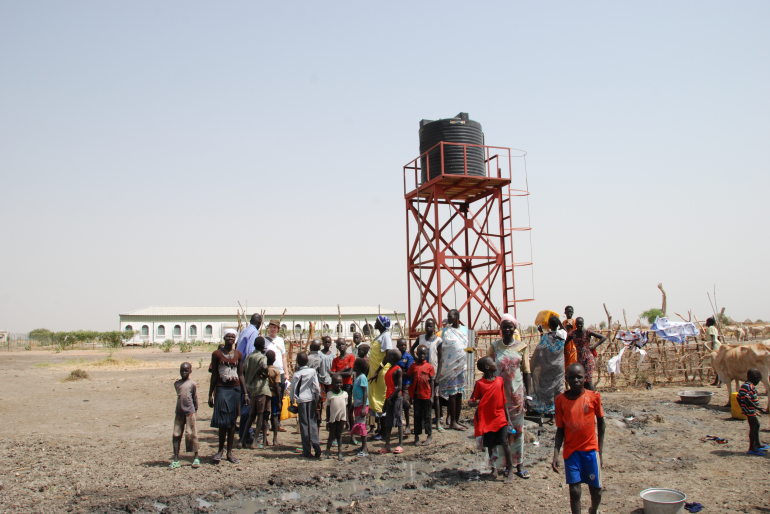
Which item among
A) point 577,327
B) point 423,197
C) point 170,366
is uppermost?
point 423,197

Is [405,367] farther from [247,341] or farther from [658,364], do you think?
[658,364]

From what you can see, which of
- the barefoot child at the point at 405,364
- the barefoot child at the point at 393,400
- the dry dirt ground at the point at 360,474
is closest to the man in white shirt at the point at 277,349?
the dry dirt ground at the point at 360,474

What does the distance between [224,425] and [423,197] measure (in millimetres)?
10446

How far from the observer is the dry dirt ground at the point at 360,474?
19.8 feet

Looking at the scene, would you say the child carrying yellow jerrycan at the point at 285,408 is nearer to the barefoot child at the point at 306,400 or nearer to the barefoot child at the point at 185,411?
the barefoot child at the point at 306,400

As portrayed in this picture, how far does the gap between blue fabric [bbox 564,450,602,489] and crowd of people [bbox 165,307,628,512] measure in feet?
2.93

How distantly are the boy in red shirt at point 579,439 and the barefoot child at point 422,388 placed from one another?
3.53 m

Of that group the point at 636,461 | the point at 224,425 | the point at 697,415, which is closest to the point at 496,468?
the point at 636,461

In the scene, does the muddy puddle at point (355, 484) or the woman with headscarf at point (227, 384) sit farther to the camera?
the woman with headscarf at point (227, 384)

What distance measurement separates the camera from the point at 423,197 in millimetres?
16484

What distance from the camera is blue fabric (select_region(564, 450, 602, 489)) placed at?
4824 millimetres

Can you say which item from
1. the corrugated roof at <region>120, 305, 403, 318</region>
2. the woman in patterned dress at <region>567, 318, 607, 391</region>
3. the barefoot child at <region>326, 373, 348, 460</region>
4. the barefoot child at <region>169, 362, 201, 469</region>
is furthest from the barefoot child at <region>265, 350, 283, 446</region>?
the corrugated roof at <region>120, 305, 403, 318</region>

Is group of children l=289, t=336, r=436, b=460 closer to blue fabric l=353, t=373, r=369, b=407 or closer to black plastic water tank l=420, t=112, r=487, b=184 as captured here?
blue fabric l=353, t=373, r=369, b=407

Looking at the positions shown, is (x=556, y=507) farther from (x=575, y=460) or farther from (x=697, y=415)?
(x=697, y=415)
